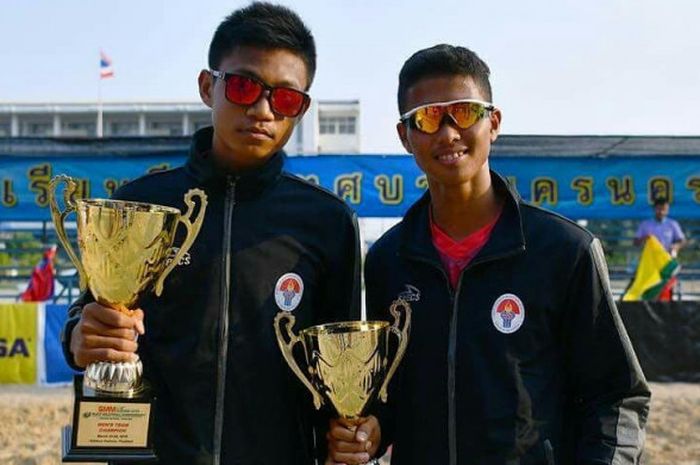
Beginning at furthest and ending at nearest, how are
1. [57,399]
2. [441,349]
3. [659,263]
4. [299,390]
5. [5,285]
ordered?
[5,285] → [659,263] → [57,399] → [299,390] → [441,349]

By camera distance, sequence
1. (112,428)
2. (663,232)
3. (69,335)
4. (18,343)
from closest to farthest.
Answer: (112,428)
(69,335)
(18,343)
(663,232)

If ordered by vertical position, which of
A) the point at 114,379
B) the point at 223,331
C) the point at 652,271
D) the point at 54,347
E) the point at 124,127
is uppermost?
the point at 124,127

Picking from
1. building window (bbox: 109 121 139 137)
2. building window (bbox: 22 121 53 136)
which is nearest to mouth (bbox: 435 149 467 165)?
building window (bbox: 109 121 139 137)

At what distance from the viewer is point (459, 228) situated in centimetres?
204

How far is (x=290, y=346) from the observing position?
1.82m

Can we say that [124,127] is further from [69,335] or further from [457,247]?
[457,247]

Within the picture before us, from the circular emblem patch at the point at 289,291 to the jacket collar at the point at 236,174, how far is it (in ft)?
0.84

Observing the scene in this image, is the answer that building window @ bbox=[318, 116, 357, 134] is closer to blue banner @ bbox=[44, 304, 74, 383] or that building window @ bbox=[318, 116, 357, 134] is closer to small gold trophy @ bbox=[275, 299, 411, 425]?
blue banner @ bbox=[44, 304, 74, 383]

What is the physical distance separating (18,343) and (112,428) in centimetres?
657

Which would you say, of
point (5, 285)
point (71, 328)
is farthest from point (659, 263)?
point (5, 285)

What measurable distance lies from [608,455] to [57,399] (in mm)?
6388

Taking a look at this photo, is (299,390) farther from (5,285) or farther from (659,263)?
(5,285)

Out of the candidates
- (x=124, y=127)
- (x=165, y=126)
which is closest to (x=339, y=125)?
(x=165, y=126)

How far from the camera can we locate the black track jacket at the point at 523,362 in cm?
181
